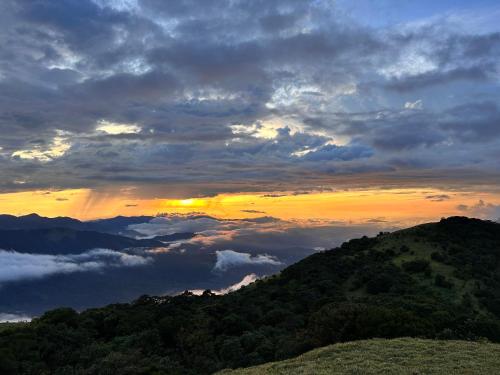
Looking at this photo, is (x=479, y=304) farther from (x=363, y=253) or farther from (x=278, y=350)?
(x=278, y=350)

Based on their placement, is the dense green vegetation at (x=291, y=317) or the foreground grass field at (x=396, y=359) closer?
the foreground grass field at (x=396, y=359)

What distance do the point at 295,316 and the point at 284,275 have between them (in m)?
41.2

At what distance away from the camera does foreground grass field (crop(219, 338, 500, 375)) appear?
994 inches

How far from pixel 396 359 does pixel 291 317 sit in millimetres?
31123

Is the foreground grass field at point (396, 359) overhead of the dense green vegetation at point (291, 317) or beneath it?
overhead

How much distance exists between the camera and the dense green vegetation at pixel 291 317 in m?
38.0

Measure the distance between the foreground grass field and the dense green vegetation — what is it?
6383 millimetres

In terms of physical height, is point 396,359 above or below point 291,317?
above

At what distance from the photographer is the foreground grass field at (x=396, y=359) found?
25.2m

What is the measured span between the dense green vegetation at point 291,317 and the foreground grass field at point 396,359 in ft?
20.9

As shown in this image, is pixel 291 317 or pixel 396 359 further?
pixel 291 317

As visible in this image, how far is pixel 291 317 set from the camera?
2264 inches

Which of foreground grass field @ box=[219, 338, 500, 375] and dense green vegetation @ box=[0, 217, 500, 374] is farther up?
foreground grass field @ box=[219, 338, 500, 375]

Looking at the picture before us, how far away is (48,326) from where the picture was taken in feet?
160
